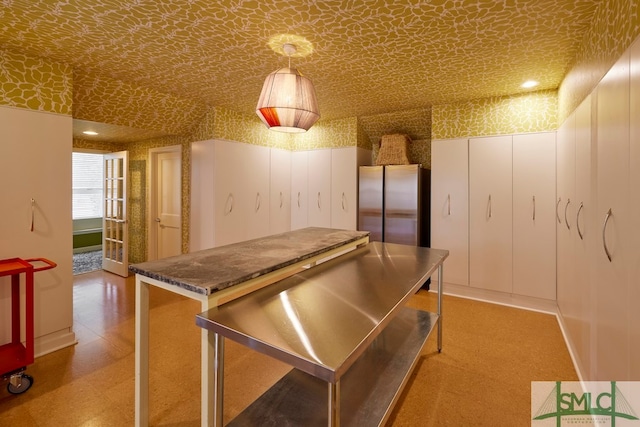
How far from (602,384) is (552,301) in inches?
75.4

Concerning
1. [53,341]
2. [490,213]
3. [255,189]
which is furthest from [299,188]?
[53,341]

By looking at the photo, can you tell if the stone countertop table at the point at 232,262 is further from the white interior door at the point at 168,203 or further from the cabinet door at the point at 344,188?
the white interior door at the point at 168,203

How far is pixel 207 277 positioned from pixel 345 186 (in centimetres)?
328

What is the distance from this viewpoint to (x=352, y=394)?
1549 mm

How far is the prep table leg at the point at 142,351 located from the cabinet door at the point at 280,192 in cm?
314

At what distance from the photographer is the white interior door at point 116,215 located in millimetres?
4383

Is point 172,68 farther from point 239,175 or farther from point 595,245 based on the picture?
point 595,245

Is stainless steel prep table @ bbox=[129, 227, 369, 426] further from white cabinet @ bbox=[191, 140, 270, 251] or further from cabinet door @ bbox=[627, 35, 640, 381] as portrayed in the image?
white cabinet @ bbox=[191, 140, 270, 251]

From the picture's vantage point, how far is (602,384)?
153cm

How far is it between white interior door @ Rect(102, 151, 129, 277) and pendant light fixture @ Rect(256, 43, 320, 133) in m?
3.57

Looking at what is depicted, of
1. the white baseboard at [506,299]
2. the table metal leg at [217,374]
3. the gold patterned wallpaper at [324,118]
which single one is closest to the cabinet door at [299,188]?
the gold patterned wallpaper at [324,118]

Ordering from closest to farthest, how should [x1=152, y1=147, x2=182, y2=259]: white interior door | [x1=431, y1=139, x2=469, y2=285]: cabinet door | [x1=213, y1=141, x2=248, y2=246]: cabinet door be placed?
1. [x1=431, y1=139, x2=469, y2=285]: cabinet door
2. [x1=213, y1=141, x2=248, y2=246]: cabinet door
3. [x1=152, y1=147, x2=182, y2=259]: white interior door

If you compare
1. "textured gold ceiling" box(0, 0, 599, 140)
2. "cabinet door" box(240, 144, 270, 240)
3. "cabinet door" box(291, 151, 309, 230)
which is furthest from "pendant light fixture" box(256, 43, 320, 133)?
"cabinet door" box(291, 151, 309, 230)

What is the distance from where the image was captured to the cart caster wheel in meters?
1.87
